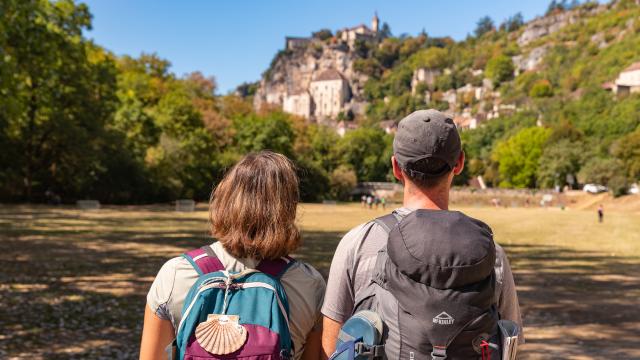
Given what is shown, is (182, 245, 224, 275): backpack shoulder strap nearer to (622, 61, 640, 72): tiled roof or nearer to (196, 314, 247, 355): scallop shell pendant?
(196, 314, 247, 355): scallop shell pendant

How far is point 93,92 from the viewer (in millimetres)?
44344

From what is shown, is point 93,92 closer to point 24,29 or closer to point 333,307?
point 24,29

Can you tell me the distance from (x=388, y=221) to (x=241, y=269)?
64 cm

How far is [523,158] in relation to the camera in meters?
108

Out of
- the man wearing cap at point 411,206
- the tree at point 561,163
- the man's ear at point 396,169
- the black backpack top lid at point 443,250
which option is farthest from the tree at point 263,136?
the black backpack top lid at point 443,250

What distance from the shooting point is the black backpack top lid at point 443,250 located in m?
2.20

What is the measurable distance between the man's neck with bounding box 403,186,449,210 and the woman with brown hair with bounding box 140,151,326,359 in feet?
1.61

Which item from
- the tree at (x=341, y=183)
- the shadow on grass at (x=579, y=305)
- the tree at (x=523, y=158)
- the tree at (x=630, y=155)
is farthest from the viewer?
the tree at (x=523, y=158)

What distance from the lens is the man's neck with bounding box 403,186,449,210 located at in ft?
8.48

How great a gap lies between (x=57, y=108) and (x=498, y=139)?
107 m

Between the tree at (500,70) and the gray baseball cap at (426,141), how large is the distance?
203211 mm

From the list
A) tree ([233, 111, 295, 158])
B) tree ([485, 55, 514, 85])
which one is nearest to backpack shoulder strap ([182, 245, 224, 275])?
tree ([233, 111, 295, 158])

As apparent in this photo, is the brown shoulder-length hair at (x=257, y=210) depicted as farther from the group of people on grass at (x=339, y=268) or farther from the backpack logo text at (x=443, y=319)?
the backpack logo text at (x=443, y=319)

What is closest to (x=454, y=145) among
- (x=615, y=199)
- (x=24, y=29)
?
(x=24, y=29)
